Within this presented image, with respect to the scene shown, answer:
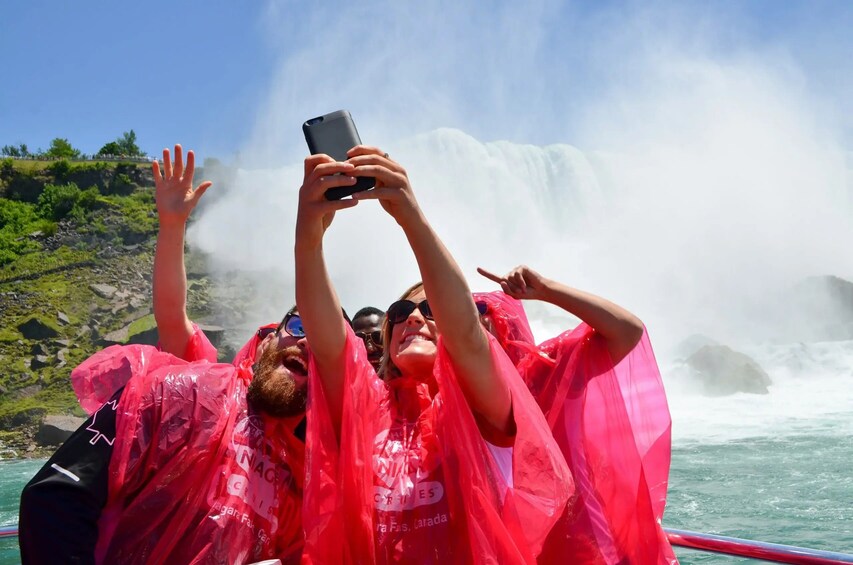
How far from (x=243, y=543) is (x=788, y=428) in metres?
16.1

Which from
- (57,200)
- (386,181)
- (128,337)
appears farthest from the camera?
(57,200)

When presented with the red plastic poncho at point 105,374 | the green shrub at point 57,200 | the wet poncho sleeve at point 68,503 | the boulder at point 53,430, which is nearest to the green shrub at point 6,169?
the green shrub at point 57,200

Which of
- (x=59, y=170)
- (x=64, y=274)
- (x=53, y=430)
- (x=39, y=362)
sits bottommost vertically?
(x=53, y=430)

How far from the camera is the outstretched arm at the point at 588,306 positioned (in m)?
1.89

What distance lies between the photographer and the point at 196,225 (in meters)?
35.2

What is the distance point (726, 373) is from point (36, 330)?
90.1ft

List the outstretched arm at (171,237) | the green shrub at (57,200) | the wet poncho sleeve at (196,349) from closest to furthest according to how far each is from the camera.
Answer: the outstretched arm at (171,237) → the wet poncho sleeve at (196,349) → the green shrub at (57,200)

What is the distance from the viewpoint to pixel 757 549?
6.09 ft

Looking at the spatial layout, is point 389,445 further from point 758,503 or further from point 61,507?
point 758,503

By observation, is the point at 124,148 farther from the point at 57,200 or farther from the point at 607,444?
the point at 607,444

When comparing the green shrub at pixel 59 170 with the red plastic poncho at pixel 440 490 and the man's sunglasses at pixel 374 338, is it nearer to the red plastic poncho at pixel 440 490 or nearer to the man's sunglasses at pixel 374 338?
the man's sunglasses at pixel 374 338

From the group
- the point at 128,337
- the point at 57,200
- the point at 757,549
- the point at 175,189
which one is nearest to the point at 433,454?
the point at 757,549

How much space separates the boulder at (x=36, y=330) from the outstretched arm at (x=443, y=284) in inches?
1211

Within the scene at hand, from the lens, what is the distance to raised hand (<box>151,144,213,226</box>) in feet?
7.02
